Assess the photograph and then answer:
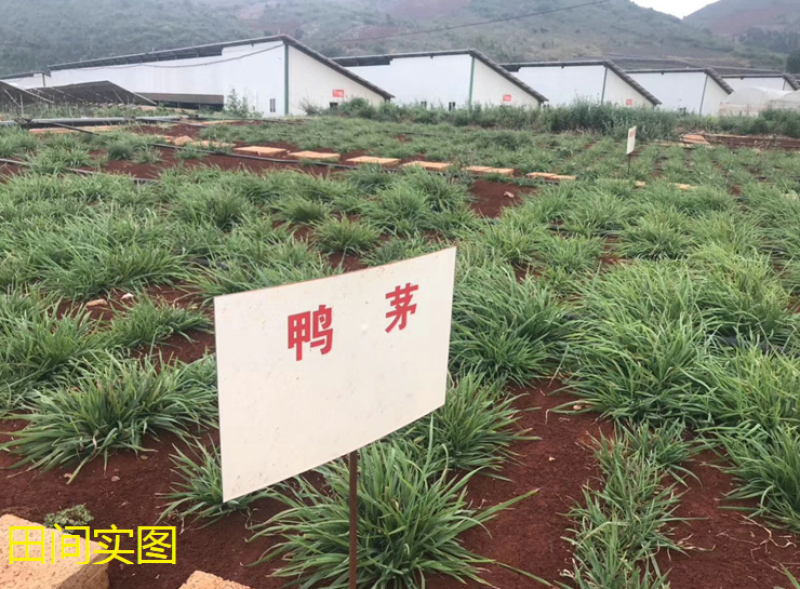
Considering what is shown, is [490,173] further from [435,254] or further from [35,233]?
[435,254]

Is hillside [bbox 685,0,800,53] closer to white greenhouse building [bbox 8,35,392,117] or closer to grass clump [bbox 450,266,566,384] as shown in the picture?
white greenhouse building [bbox 8,35,392,117]

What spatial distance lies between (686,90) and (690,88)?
38 centimetres

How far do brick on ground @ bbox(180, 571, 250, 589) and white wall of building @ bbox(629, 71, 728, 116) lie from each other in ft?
135

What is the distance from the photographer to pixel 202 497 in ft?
5.57

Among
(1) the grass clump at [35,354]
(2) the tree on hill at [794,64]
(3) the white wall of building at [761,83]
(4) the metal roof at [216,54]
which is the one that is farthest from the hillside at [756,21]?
(1) the grass clump at [35,354]

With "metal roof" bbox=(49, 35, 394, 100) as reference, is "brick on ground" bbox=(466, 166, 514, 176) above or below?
below

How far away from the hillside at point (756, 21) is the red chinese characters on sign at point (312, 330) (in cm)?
9982

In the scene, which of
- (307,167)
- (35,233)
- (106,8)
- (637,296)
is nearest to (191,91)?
(307,167)

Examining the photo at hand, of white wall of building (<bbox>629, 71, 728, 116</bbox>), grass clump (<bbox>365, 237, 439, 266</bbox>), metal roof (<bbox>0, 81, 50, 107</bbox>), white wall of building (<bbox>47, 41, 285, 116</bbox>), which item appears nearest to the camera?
grass clump (<bbox>365, 237, 439, 266</bbox>)

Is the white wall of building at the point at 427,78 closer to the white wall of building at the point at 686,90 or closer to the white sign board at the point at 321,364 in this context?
the white wall of building at the point at 686,90

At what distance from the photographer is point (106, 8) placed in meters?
86.7

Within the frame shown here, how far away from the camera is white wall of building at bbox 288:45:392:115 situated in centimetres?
2709

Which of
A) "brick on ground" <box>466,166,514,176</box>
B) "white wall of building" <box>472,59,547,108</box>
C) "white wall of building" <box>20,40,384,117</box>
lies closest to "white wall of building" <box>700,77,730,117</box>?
"white wall of building" <box>472,59,547,108</box>

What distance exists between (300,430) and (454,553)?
2.33 ft
